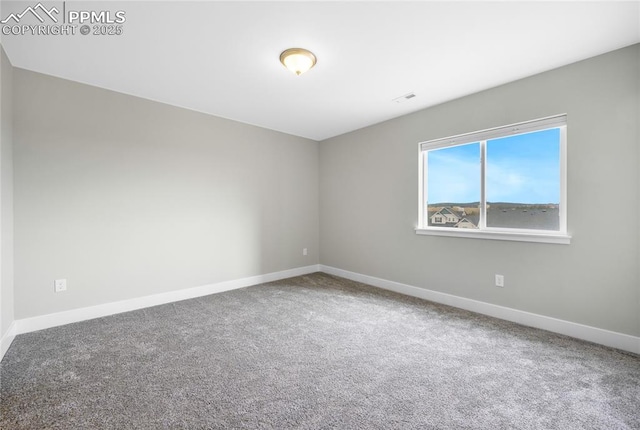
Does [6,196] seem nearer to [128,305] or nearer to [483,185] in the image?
[128,305]

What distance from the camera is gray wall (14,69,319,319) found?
257 centimetres

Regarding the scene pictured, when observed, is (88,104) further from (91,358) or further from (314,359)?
(314,359)

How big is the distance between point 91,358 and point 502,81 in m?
4.42

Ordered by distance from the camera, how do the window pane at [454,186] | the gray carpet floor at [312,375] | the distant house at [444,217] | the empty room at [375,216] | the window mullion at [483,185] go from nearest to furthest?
the gray carpet floor at [312,375], the empty room at [375,216], the window mullion at [483,185], the window pane at [454,186], the distant house at [444,217]

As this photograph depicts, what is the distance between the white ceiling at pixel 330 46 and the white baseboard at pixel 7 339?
2.34 m

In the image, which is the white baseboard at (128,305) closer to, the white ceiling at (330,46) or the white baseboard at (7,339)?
the white baseboard at (7,339)

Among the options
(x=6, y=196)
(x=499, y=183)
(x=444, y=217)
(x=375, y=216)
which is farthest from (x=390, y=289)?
(x=6, y=196)

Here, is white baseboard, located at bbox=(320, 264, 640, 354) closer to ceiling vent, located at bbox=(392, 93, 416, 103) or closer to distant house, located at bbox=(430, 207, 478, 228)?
distant house, located at bbox=(430, 207, 478, 228)

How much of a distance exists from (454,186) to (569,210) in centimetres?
114

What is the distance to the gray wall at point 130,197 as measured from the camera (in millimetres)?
2574

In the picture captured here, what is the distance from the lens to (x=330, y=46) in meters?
2.21

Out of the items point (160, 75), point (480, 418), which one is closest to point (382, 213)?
point (480, 418)

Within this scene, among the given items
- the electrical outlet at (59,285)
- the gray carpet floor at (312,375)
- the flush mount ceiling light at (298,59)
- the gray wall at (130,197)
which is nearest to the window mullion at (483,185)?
the gray carpet floor at (312,375)

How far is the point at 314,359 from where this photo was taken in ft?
6.81
